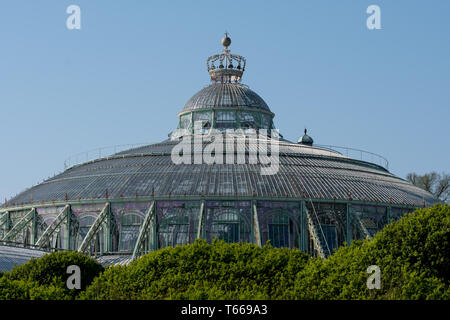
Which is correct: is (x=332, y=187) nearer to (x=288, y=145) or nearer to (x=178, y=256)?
(x=288, y=145)

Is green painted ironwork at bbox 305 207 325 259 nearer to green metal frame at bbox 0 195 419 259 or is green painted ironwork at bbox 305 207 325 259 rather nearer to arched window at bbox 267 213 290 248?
green metal frame at bbox 0 195 419 259

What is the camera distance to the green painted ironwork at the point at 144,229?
52.6 metres

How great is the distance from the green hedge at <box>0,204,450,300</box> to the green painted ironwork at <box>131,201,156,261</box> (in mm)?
16604

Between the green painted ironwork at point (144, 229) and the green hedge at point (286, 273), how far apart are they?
54.5 feet

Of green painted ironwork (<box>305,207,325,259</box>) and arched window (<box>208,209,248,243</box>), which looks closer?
green painted ironwork (<box>305,207,325,259</box>)

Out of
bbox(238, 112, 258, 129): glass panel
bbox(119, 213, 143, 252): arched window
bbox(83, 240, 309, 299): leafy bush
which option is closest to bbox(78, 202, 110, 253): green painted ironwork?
bbox(119, 213, 143, 252): arched window

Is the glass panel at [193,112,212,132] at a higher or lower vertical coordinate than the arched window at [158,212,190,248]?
higher

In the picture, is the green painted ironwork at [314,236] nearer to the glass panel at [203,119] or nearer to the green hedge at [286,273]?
the green hedge at [286,273]

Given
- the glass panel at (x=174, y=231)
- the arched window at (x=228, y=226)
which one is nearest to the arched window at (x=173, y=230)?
the glass panel at (x=174, y=231)

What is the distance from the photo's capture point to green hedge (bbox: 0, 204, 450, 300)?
27.7 meters

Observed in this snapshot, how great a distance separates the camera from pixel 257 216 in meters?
55.3

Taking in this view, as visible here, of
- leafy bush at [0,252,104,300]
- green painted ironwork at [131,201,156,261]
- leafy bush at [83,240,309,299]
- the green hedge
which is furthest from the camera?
green painted ironwork at [131,201,156,261]
